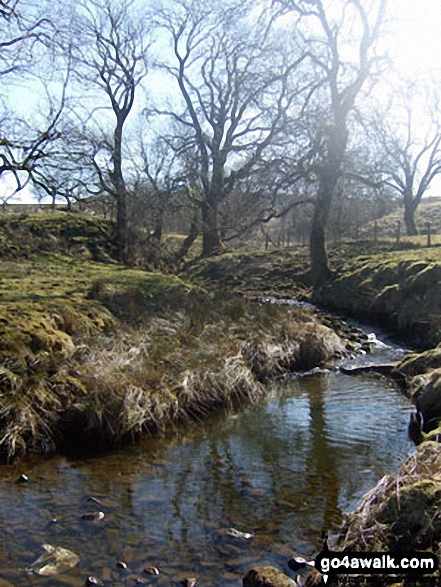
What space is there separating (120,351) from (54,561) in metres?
5.16

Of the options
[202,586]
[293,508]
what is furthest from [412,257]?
[202,586]

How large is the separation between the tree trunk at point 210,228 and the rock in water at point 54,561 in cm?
2494

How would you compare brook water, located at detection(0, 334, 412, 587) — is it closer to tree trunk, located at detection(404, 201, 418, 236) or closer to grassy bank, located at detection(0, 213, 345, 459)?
grassy bank, located at detection(0, 213, 345, 459)

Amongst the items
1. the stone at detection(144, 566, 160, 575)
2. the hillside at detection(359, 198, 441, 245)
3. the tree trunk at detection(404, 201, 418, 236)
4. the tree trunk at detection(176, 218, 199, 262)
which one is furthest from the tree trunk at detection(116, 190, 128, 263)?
the tree trunk at detection(404, 201, 418, 236)

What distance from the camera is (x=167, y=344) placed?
10938 mm

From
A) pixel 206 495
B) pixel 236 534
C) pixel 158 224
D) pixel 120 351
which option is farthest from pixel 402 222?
pixel 236 534

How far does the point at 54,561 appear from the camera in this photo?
4.79 meters

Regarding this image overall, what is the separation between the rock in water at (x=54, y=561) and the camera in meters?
4.68

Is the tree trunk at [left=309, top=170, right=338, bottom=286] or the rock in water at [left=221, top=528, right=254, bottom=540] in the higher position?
the tree trunk at [left=309, top=170, right=338, bottom=286]

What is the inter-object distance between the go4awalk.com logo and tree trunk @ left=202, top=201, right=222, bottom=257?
83.6 feet

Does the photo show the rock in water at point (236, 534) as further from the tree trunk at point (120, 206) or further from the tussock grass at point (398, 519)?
the tree trunk at point (120, 206)

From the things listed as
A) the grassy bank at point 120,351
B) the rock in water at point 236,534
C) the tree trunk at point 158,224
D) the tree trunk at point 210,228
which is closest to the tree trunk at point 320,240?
the tree trunk at point 210,228

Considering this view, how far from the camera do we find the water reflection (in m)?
4.96

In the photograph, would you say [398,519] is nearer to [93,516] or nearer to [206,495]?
[206,495]
